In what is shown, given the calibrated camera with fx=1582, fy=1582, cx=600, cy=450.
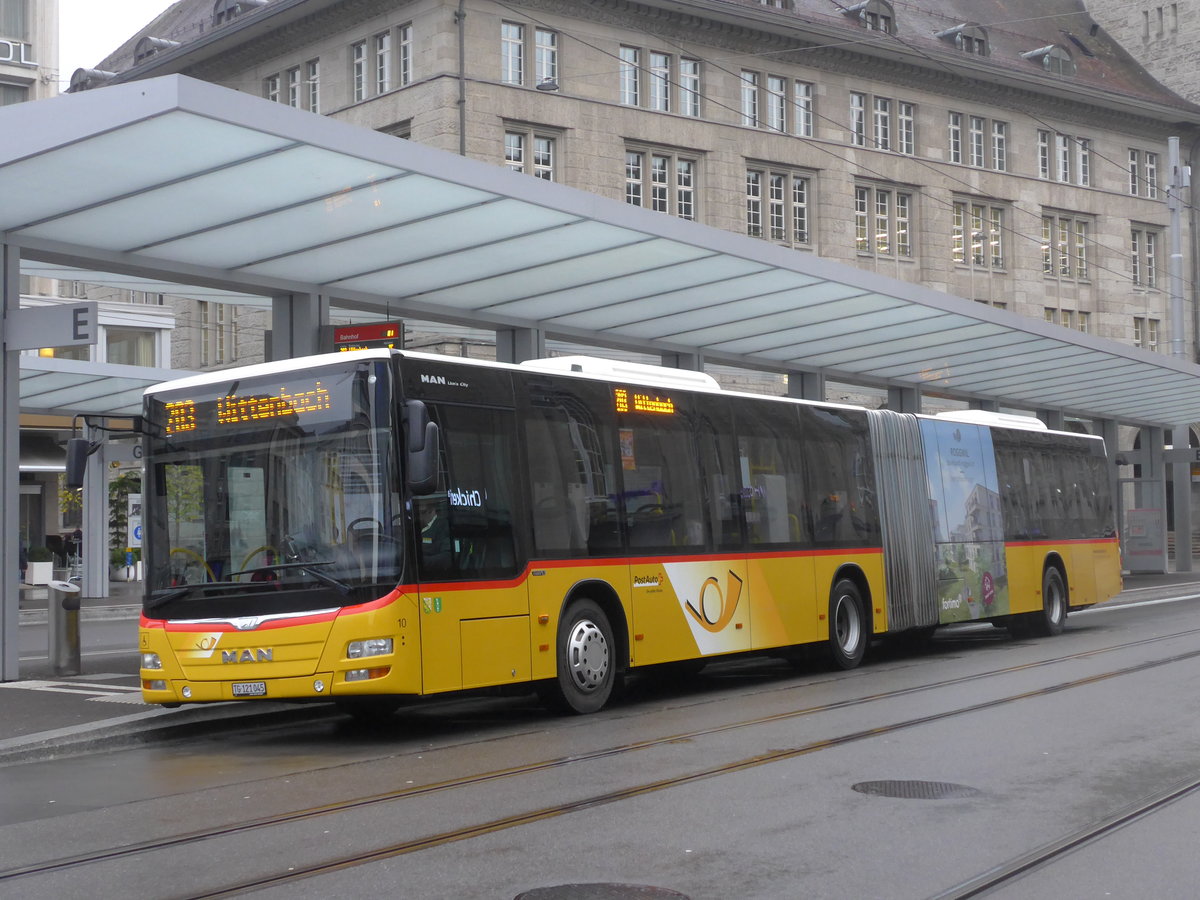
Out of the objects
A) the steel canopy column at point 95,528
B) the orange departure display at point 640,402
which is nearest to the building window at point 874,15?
the steel canopy column at point 95,528

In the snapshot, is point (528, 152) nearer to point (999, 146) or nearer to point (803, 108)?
point (803, 108)

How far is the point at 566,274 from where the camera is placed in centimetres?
1817

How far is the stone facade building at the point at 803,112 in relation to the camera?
147ft

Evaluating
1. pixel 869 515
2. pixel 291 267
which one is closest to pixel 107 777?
pixel 291 267

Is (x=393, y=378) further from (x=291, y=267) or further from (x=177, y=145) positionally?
(x=291, y=267)

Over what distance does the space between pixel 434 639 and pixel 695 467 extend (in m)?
4.19

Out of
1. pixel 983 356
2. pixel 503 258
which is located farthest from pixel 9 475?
pixel 983 356

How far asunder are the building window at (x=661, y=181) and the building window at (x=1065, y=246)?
17.7m

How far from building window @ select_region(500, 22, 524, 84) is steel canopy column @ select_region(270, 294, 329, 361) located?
93.1ft

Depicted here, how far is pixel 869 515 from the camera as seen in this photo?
17906 millimetres

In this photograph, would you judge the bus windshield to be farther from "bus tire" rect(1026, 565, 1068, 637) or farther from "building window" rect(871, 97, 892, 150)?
"building window" rect(871, 97, 892, 150)

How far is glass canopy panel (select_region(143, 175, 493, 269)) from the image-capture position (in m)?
14.5

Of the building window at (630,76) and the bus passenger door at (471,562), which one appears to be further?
the building window at (630,76)

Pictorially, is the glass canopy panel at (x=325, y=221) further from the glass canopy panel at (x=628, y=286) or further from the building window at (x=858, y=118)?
the building window at (x=858, y=118)
